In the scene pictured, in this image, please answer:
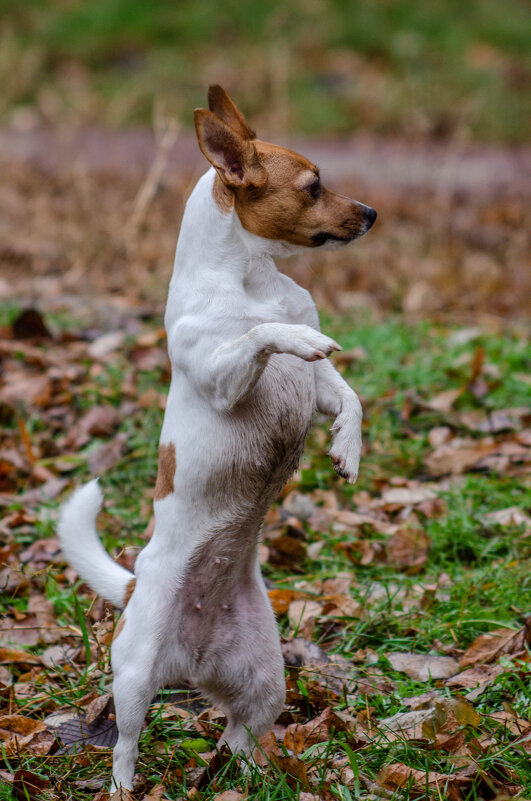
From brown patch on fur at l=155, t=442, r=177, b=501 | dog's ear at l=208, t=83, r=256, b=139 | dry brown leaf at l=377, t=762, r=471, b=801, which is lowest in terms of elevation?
dry brown leaf at l=377, t=762, r=471, b=801

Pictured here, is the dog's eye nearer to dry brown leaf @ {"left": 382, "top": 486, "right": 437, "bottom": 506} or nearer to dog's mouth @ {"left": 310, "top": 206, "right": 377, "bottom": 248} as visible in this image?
dog's mouth @ {"left": 310, "top": 206, "right": 377, "bottom": 248}

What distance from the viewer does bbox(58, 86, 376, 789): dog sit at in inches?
85.3

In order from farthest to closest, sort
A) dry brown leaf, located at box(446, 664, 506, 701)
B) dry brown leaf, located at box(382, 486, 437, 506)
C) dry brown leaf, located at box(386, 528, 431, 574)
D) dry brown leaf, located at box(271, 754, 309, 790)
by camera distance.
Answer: dry brown leaf, located at box(382, 486, 437, 506)
dry brown leaf, located at box(386, 528, 431, 574)
dry brown leaf, located at box(446, 664, 506, 701)
dry brown leaf, located at box(271, 754, 309, 790)

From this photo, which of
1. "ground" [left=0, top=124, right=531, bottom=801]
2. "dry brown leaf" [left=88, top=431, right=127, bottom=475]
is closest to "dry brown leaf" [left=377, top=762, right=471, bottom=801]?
"ground" [left=0, top=124, right=531, bottom=801]

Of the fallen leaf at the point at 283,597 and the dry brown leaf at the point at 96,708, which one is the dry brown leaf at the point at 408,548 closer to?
the fallen leaf at the point at 283,597

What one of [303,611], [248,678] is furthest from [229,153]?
[303,611]

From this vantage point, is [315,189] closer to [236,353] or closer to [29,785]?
[236,353]

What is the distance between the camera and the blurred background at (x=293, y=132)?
6.43 metres

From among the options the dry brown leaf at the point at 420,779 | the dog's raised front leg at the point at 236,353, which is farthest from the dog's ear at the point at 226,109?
the dry brown leaf at the point at 420,779

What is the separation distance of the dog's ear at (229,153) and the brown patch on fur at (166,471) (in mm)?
694

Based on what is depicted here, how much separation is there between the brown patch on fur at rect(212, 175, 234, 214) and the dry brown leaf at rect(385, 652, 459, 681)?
1.42 meters

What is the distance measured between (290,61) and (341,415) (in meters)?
12.2

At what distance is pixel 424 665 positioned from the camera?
263 centimetres

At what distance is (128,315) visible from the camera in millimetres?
5320
